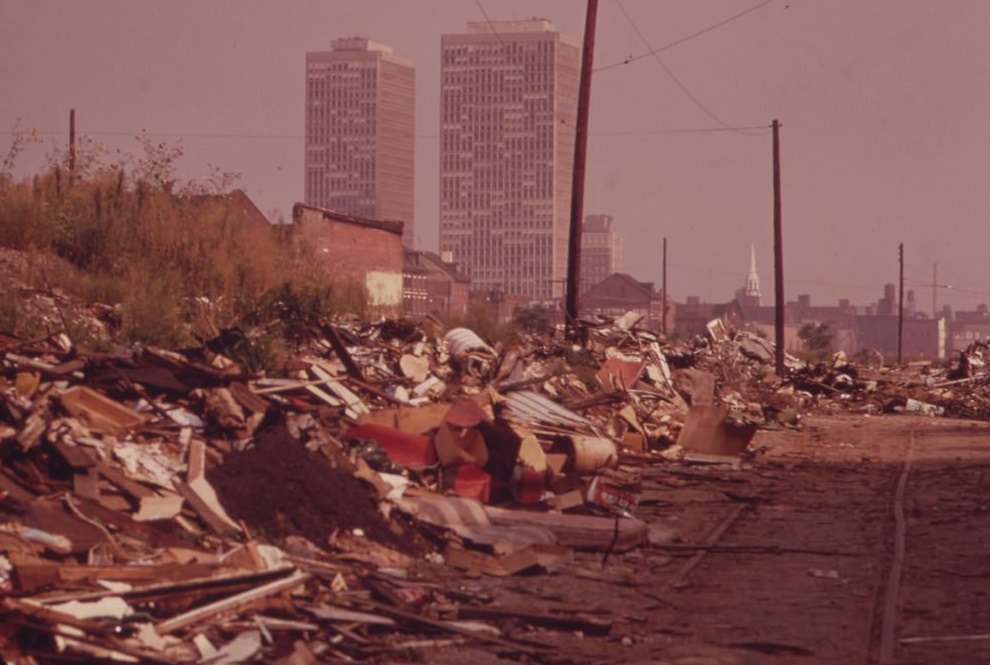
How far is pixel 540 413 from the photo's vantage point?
17141 mm

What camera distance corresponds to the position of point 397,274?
251ft

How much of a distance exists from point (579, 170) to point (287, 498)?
2091cm

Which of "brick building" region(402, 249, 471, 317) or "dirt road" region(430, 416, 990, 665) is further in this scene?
"brick building" region(402, 249, 471, 317)

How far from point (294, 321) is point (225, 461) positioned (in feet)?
36.6

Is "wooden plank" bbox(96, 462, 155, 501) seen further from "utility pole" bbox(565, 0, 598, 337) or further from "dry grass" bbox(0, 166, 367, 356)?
"utility pole" bbox(565, 0, 598, 337)

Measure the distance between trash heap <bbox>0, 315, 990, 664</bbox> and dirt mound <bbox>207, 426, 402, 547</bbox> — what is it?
0.02 meters

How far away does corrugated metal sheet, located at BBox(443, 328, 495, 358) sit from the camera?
20.7 metres

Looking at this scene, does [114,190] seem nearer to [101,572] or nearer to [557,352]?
[557,352]

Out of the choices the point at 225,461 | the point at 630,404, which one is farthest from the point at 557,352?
the point at 225,461

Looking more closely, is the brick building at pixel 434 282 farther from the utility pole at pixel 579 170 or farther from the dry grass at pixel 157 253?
the dry grass at pixel 157 253

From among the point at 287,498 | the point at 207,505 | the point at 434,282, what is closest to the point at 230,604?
the point at 207,505

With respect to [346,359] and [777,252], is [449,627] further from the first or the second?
[777,252]

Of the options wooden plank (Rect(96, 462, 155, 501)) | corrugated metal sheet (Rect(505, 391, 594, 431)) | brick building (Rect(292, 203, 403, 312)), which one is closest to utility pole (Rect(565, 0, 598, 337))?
corrugated metal sheet (Rect(505, 391, 594, 431))

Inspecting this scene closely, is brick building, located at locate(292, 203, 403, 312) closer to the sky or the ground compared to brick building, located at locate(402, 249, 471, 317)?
closer to the sky
